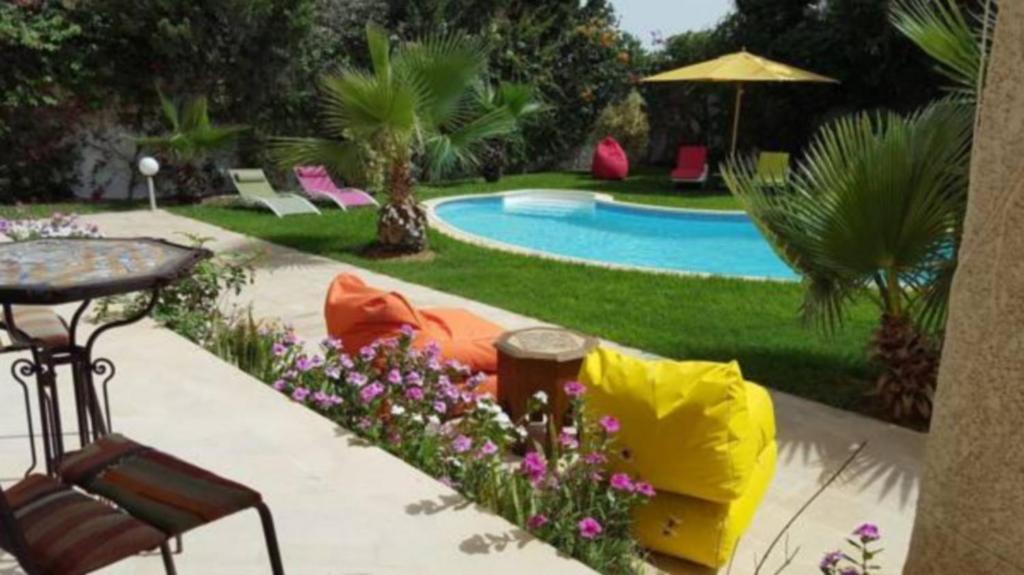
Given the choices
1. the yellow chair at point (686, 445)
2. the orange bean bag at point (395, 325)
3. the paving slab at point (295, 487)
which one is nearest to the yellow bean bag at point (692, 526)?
the yellow chair at point (686, 445)

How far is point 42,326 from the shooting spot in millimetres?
3852

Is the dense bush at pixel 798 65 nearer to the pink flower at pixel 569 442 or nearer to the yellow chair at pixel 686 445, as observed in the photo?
the yellow chair at pixel 686 445

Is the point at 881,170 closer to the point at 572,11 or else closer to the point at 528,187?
the point at 528,187

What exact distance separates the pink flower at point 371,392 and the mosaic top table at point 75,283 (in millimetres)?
1083

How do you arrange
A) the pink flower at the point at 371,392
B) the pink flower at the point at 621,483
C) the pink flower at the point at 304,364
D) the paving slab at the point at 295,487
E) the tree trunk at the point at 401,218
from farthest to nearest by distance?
the tree trunk at the point at 401,218 → the pink flower at the point at 304,364 → the pink flower at the point at 371,392 → the pink flower at the point at 621,483 → the paving slab at the point at 295,487

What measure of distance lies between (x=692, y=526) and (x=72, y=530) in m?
2.26

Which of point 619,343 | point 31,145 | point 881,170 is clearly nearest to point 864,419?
point 881,170

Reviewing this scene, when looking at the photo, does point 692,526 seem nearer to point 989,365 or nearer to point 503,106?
point 989,365

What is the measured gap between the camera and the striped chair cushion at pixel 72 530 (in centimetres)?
179

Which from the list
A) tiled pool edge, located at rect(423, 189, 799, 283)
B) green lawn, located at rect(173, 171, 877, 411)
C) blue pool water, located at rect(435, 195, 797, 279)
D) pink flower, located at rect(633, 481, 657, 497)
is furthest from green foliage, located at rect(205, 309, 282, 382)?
blue pool water, located at rect(435, 195, 797, 279)

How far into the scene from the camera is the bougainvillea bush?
299 centimetres

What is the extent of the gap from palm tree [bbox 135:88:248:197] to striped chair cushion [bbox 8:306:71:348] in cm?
993

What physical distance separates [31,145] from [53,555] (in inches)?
565

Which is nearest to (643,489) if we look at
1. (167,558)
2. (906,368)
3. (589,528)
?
(589,528)
